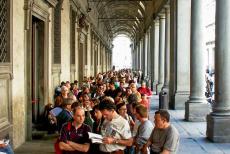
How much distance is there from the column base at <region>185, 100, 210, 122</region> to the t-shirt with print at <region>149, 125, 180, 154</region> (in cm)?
926

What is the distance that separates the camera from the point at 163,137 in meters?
6.02

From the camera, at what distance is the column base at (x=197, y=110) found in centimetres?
1523

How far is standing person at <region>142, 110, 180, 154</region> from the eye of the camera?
19.4 feet

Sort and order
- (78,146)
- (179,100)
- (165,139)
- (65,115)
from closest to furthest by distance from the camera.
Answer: (78,146) → (165,139) → (65,115) → (179,100)

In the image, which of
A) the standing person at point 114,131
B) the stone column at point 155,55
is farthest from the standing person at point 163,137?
the stone column at point 155,55

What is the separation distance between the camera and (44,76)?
14102 millimetres

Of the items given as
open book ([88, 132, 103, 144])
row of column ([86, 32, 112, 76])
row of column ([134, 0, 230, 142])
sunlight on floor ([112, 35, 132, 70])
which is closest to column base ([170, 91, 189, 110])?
row of column ([134, 0, 230, 142])

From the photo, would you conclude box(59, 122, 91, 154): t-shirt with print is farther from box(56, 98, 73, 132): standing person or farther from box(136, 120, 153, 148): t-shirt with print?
box(56, 98, 73, 132): standing person

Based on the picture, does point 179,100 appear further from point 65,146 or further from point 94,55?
point 94,55

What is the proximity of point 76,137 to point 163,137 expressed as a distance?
1.12m

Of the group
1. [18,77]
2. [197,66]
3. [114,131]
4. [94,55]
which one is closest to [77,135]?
[114,131]

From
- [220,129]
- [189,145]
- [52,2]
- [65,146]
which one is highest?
[52,2]

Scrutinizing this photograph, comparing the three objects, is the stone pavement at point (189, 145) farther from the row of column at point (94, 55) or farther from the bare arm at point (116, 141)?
the row of column at point (94, 55)

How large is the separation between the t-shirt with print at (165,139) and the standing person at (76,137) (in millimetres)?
966
